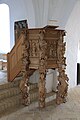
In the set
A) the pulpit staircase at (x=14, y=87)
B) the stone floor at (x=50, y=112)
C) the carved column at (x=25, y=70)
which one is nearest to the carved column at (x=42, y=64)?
the stone floor at (x=50, y=112)

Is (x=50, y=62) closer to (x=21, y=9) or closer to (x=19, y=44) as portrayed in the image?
(x=19, y=44)

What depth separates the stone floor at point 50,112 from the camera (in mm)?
4215

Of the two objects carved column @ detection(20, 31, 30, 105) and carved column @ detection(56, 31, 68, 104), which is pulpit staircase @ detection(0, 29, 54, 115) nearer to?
carved column @ detection(20, 31, 30, 105)

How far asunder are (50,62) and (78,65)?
2685 mm

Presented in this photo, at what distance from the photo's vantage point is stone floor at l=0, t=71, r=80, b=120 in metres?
4.21

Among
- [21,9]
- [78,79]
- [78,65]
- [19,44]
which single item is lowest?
[78,79]

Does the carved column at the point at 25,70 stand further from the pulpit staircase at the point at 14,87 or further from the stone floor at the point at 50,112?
the stone floor at the point at 50,112

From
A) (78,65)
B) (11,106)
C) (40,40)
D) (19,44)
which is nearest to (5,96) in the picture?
(11,106)

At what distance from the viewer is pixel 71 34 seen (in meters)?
6.45

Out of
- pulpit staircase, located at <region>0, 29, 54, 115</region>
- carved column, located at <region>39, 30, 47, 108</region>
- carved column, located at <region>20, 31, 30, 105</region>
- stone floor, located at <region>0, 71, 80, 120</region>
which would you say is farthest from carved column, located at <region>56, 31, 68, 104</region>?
carved column, located at <region>20, 31, 30, 105</region>

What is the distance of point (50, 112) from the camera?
4.49m

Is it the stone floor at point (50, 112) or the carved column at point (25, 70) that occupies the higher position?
the carved column at point (25, 70)

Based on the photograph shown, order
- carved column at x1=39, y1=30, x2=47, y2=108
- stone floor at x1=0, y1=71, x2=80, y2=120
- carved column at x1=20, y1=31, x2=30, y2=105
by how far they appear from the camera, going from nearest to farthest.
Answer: stone floor at x1=0, y1=71, x2=80, y2=120 → carved column at x1=39, y1=30, x2=47, y2=108 → carved column at x1=20, y1=31, x2=30, y2=105

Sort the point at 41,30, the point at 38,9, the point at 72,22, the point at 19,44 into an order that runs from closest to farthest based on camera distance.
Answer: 1. the point at 41,30
2. the point at 19,44
3. the point at 38,9
4. the point at 72,22
